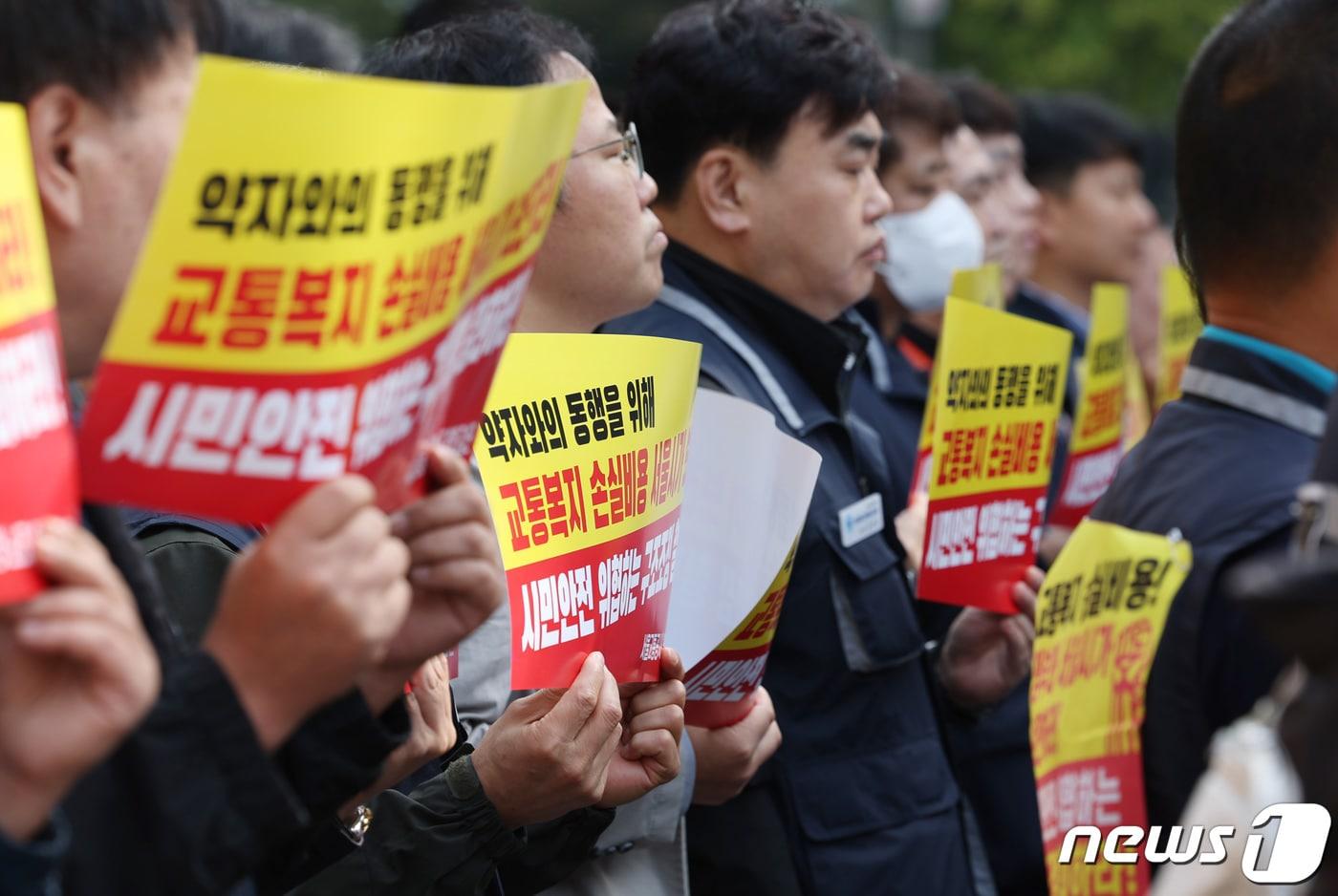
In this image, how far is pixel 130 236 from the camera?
163 centimetres

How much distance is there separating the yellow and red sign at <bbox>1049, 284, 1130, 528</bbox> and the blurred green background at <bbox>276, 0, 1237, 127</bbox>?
1328 centimetres

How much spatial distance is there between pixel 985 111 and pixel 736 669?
5.03 metres

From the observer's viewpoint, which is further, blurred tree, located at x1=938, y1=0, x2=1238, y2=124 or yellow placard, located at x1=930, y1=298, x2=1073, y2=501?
blurred tree, located at x1=938, y1=0, x2=1238, y2=124

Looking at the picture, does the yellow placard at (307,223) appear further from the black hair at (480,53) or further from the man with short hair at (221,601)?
the black hair at (480,53)

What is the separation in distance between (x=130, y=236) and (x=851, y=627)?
2038mm

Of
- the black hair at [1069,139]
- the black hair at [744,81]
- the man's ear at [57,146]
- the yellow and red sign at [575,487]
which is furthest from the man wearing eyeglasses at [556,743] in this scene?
the black hair at [1069,139]

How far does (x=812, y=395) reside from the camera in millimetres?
3602

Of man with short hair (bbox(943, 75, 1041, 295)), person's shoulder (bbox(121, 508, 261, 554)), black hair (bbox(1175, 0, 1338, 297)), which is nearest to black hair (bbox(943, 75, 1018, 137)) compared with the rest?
man with short hair (bbox(943, 75, 1041, 295))

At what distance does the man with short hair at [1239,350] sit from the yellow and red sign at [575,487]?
684 mm

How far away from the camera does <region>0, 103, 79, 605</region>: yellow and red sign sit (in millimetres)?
1334

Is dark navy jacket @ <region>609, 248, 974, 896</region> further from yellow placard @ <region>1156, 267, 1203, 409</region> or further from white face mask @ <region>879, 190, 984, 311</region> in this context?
yellow placard @ <region>1156, 267, 1203, 409</region>

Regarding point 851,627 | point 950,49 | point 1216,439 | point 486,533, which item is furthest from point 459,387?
point 950,49

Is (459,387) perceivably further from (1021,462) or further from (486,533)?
(1021,462)

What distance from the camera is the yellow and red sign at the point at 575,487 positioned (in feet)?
7.55
